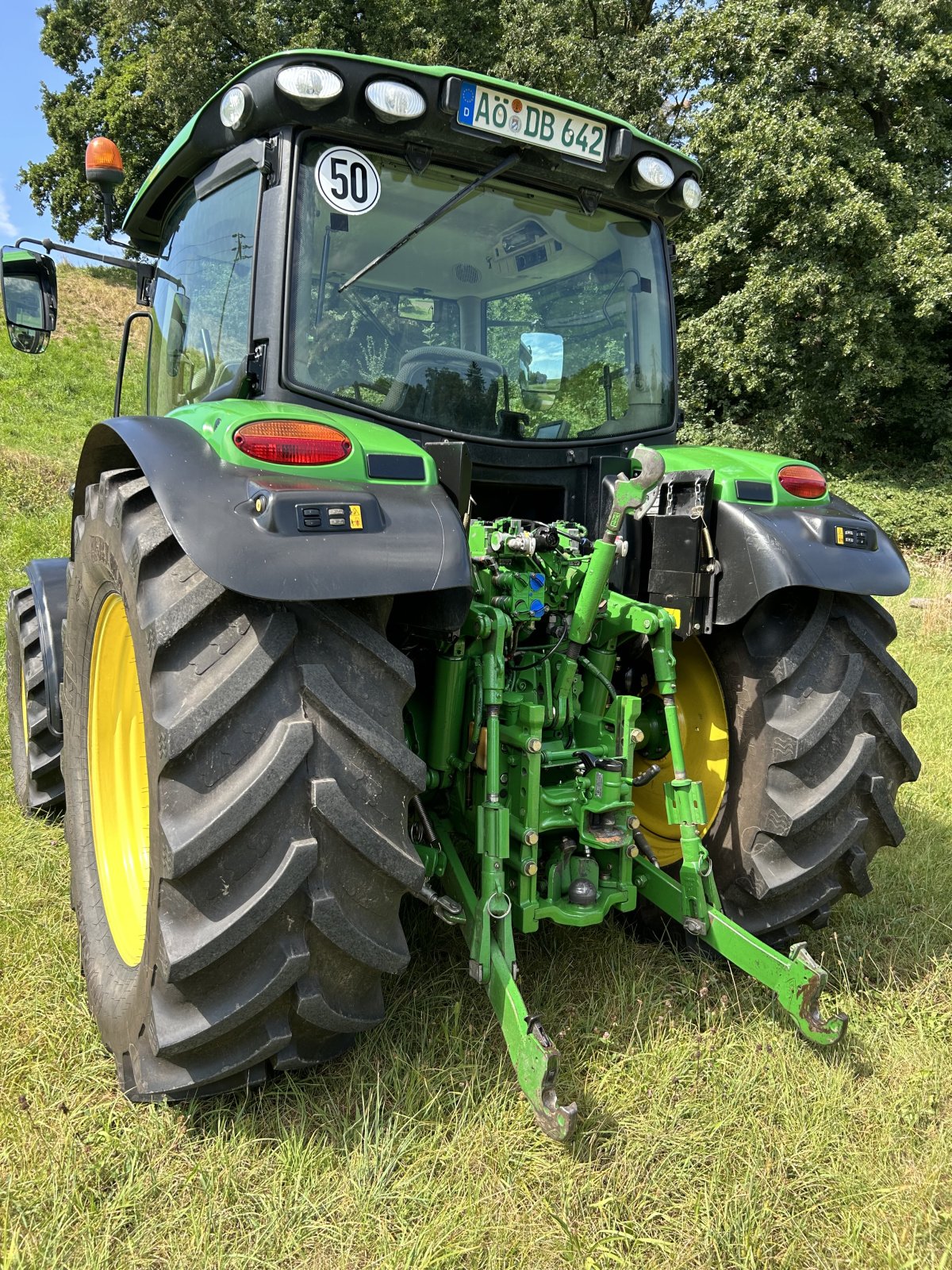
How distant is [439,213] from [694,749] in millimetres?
1664

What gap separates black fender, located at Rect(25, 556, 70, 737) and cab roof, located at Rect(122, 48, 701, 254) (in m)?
1.54

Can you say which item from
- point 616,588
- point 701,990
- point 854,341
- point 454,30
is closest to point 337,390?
point 616,588

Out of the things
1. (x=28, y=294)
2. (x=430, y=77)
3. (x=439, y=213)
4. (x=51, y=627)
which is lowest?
(x=51, y=627)

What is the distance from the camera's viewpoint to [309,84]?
2.11 meters

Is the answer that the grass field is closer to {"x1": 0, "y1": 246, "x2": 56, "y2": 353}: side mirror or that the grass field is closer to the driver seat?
the driver seat

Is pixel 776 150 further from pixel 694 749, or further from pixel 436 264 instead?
pixel 694 749

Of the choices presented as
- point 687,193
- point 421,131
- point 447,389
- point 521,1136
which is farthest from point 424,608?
point 687,193

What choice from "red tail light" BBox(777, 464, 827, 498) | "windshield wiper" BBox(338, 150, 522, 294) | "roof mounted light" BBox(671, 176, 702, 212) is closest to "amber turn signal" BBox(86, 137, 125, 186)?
"windshield wiper" BBox(338, 150, 522, 294)

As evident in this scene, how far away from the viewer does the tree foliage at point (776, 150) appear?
41.3 feet

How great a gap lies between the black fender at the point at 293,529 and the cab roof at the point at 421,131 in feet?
3.08

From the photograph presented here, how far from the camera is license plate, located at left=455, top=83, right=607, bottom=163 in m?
2.27

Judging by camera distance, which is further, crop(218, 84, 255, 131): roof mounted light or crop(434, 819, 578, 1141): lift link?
crop(218, 84, 255, 131): roof mounted light

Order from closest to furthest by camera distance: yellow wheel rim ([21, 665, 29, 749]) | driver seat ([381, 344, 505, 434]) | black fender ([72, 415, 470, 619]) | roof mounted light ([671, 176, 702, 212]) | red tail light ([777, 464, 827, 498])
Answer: black fender ([72, 415, 470, 619]), driver seat ([381, 344, 505, 434]), red tail light ([777, 464, 827, 498]), roof mounted light ([671, 176, 702, 212]), yellow wheel rim ([21, 665, 29, 749])

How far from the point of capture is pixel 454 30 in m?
17.0
